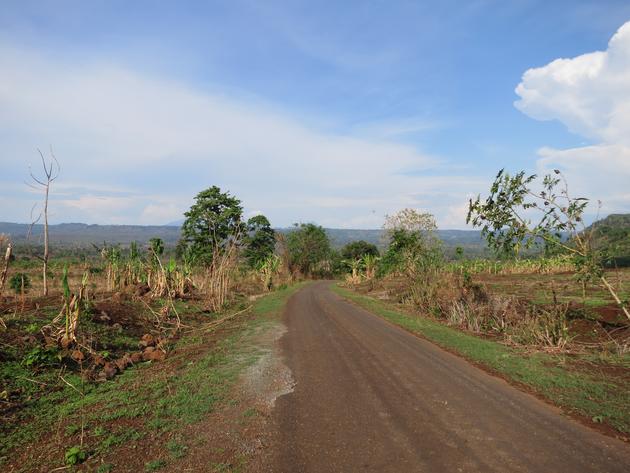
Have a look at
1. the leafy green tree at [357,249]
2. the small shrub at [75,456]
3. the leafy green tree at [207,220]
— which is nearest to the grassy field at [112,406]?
the small shrub at [75,456]

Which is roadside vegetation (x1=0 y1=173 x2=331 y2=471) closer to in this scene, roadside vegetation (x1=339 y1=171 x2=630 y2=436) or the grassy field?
the grassy field

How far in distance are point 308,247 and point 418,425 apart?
47083mm

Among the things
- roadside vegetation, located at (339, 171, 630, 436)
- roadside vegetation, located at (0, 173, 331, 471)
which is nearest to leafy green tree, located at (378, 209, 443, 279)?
roadside vegetation, located at (339, 171, 630, 436)

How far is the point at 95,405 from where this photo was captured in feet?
21.1

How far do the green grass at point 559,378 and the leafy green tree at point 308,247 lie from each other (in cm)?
3740

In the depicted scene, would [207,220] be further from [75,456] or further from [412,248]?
[75,456]

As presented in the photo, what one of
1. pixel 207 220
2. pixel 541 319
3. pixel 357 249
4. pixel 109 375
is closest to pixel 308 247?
pixel 357 249

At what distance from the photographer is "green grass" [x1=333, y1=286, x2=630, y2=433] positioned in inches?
247

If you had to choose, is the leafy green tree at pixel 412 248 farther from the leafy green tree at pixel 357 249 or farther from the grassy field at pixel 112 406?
the leafy green tree at pixel 357 249

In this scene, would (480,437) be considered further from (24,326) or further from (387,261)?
(387,261)

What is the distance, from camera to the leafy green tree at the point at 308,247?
50531 millimetres

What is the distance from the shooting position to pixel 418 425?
548 centimetres

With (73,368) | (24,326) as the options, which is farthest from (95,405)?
(24,326)

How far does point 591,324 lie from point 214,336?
11587 mm
